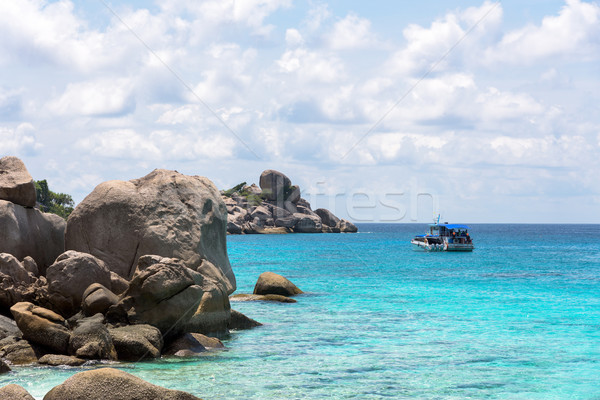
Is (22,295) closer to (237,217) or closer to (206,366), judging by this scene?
(206,366)

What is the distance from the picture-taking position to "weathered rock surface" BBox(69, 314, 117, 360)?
12117 millimetres

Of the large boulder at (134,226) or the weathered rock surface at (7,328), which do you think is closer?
the weathered rock surface at (7,328)

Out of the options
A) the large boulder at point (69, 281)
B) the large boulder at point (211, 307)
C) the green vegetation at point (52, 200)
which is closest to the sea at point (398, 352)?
the large boulder at point (211, 307)

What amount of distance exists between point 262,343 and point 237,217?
364 ft

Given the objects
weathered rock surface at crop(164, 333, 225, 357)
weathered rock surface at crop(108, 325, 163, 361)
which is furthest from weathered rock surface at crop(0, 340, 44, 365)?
weathered rock surface at crop(164, 333, 225, 357)

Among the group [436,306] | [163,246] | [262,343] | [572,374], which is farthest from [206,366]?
[436,306]

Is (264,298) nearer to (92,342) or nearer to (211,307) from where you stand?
(211,307)

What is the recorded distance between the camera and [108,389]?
8.90 metres

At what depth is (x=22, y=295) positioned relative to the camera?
45.9ft

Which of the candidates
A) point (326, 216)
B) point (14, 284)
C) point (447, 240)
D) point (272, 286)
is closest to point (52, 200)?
Result: point (447, 240)

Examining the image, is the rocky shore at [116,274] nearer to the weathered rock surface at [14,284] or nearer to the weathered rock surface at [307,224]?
the weathered rock surface at [14,284]

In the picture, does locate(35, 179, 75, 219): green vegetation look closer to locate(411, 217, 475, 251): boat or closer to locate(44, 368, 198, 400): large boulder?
locate(411, 217, 475, 251): boat

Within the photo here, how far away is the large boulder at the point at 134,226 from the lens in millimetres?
16203

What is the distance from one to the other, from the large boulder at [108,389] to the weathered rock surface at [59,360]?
2919 mm
